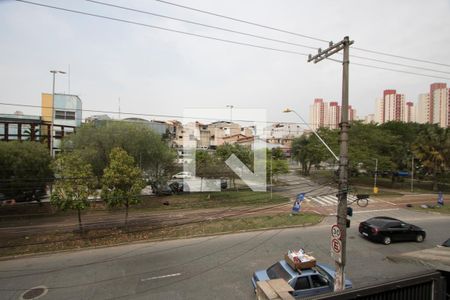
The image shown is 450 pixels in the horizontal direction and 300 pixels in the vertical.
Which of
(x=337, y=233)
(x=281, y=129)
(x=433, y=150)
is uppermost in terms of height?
(x=281, y=129)

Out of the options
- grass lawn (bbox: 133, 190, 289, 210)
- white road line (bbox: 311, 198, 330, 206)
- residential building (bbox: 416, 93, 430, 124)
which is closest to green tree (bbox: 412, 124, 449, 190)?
white road line (bbox: 311, 198, 330, 206)

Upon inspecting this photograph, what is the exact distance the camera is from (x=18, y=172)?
21.2m

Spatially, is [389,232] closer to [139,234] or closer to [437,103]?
[139,234]

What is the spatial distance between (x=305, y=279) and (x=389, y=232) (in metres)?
10.4

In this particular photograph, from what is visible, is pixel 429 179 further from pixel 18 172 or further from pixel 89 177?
pixel 18 172

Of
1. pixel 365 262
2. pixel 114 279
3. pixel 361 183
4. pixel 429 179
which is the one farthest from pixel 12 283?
pixel 429 179

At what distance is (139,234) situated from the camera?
17.2 metres

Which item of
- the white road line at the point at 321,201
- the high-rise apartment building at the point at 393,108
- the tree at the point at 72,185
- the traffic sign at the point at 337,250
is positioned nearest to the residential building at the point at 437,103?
the high-rise apartment building at the point at 393,108

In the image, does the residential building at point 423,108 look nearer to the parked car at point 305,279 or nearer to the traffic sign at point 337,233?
the parked car at point 305,279

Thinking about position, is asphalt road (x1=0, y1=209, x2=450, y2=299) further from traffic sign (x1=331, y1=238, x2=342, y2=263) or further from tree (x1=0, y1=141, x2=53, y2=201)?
tree (x1=0, y1=141, x2=53, y2=201)

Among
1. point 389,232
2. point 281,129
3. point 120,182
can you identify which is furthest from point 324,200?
point 281,129

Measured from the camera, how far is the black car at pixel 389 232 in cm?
1594

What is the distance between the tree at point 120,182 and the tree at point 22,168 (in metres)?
6.83

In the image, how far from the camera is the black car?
1594cm
